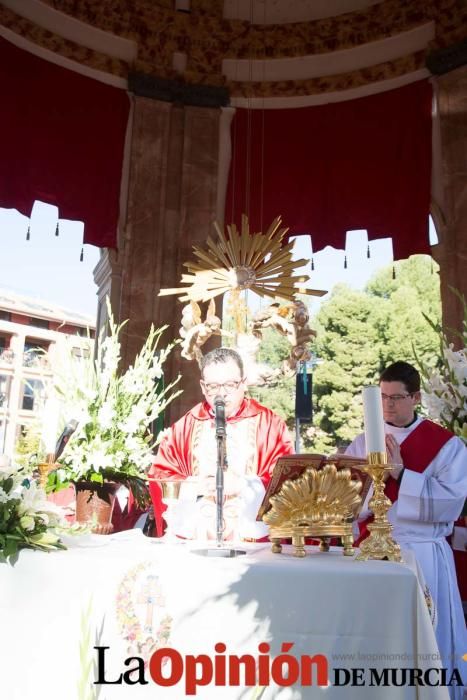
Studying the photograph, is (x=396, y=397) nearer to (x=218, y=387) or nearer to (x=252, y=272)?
(x=218, y=387)

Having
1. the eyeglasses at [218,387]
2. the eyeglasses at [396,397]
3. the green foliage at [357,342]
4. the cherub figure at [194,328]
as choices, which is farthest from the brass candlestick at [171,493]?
the green foliage at [357,342]

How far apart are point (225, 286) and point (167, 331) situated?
338 centimetres

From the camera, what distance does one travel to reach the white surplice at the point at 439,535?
287cm

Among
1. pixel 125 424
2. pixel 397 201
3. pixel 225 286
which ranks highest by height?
pixel 397 201

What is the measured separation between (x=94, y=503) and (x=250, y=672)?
4.02 feet

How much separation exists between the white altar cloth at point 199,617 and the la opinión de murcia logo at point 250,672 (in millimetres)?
14

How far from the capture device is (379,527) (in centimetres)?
216

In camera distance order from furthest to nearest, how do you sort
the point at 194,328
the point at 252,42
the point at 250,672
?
the point at 252,42, the point at 194,328, the point at 250,672

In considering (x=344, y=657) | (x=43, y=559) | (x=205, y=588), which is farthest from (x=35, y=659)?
(x=344, y=657)

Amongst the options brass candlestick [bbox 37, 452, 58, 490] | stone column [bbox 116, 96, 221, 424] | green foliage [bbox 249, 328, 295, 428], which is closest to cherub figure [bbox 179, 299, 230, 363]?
brass candlestick [bbox 37, 452, 58, 490]

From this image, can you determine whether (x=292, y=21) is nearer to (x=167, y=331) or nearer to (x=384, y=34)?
(x=384, y=34)

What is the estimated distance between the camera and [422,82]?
7863 millimetres

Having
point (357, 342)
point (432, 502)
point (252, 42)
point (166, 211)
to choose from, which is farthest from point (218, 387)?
point (357, 342)

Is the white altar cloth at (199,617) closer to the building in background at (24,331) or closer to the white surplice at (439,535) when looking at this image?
the white surplice at (439,535)
